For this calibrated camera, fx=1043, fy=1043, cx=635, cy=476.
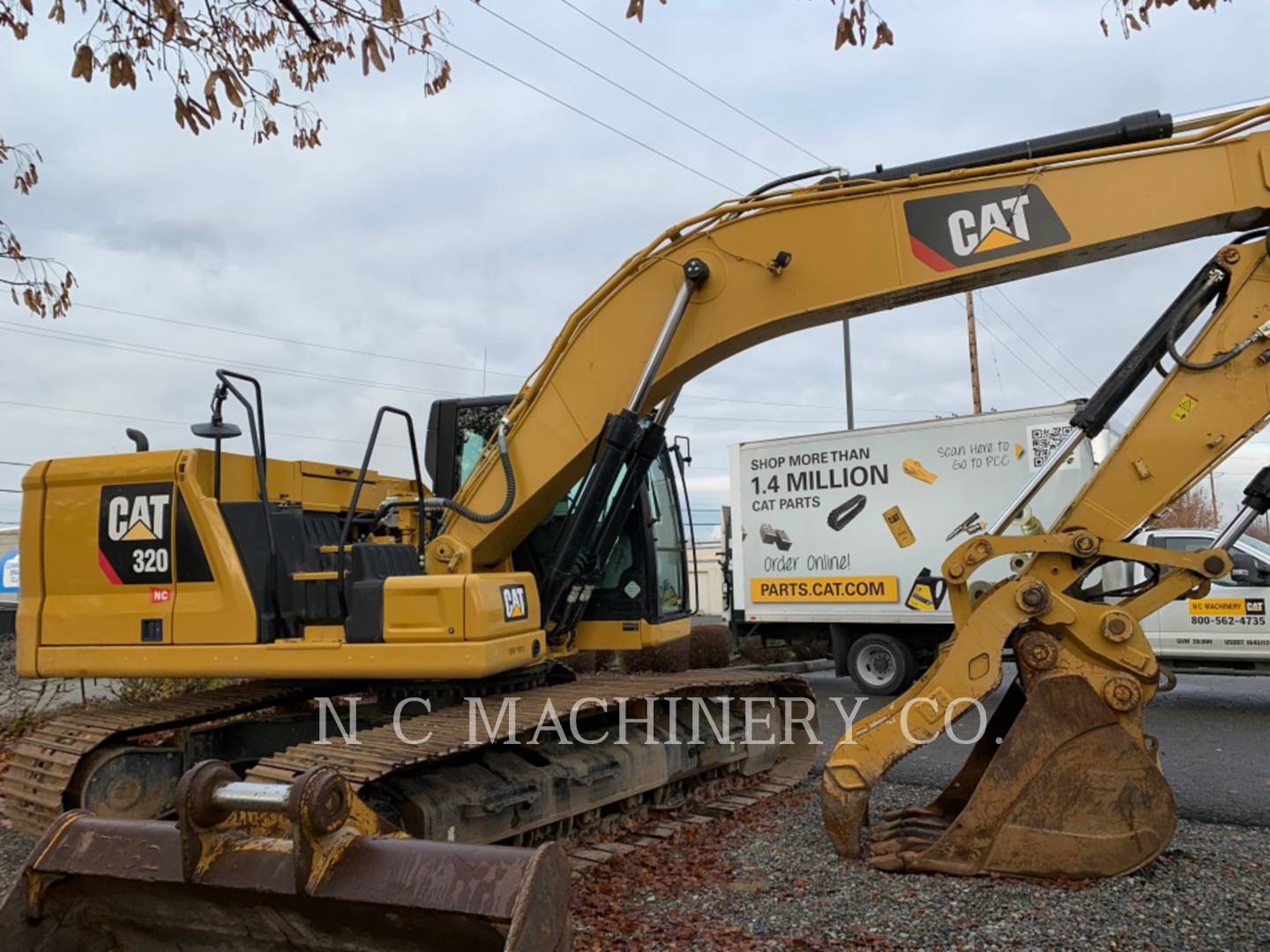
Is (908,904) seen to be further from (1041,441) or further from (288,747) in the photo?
(1041,441)

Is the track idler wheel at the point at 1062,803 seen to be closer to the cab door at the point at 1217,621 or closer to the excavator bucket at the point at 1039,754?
the excavator bucket at the point at 1039,754

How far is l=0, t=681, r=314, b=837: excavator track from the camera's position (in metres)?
5.16

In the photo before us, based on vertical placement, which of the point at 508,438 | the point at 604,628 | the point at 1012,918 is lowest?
the point at 1012,918

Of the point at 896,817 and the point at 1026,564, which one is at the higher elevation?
the point at 1026,564

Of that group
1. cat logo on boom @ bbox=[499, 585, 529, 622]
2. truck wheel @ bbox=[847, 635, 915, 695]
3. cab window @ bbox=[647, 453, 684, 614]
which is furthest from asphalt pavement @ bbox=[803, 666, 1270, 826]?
cat logo on boom @ bbox=[499, 585, 529, 622]

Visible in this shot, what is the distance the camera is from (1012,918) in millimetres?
4105

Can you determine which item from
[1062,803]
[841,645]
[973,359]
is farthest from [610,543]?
[973,359]

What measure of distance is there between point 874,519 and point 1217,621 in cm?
355

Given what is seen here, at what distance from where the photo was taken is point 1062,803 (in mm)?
4578

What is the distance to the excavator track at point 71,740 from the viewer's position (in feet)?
16.9

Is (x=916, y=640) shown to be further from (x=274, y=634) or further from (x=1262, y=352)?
(x=274, y=634)

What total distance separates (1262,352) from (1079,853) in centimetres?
237

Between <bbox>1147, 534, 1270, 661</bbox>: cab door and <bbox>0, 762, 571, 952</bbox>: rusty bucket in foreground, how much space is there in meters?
9.11

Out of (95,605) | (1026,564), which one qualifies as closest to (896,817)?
(1026,564)
